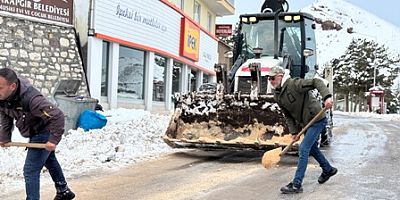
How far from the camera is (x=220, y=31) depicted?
94.3 ft

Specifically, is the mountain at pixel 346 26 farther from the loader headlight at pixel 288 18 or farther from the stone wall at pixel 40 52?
the loader headlight at pixel 288 18

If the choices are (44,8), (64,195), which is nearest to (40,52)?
(44,8)

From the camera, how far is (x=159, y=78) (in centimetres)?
1966

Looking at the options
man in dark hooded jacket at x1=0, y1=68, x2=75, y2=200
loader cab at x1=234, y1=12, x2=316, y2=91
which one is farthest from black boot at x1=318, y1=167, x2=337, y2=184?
loader cab at x1=234, y1=12, x2=316, y2=91

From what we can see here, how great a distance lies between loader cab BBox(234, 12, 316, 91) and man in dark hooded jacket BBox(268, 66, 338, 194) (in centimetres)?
384

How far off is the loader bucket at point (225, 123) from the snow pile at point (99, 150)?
2.47 ft

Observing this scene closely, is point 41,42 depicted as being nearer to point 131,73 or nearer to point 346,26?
point 131,73

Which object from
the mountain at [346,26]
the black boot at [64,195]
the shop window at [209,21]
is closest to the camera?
the black boot at [64,195]

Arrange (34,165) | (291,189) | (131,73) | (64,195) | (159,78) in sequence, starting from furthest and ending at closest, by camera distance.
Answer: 1. (159,78)
2. (131,73)
3. (291,189)
4. (64,195)
5. (34,165)

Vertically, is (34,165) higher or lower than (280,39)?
lower

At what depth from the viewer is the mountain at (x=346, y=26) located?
367 feet

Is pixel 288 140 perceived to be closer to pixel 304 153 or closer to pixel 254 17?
pixel 304 153

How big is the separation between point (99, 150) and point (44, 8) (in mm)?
5876

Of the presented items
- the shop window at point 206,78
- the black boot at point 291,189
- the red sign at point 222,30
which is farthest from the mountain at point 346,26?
the black boot at point 291,189
